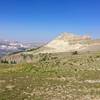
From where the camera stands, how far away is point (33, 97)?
91.1ft

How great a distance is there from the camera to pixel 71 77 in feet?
139

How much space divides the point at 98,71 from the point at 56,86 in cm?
1706

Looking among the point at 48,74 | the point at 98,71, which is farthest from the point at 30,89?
the point at 98,71

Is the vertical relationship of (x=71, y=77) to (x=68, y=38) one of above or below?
below

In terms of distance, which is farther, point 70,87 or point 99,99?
point 70,87

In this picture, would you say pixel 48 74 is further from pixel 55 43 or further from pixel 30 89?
pixel 55 43

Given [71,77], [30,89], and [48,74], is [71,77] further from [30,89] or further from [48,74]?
[30,89]

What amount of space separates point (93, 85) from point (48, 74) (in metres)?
13.2

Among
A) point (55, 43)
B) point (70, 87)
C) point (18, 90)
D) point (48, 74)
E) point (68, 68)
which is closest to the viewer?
point (18, 90)

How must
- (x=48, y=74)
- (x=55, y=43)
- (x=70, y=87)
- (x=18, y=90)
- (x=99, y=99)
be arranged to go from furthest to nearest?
(x=55, y=43) < (x=48, y=74) < (x=70, y=87) < (x=18, y=90) < (x=99, y=99)

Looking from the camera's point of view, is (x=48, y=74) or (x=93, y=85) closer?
(x=93, y=85)

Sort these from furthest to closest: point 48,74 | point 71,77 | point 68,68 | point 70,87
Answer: point 68,68
point 48,74
point 71,77
point 70,87

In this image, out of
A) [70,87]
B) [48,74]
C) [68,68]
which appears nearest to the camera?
[70,87]

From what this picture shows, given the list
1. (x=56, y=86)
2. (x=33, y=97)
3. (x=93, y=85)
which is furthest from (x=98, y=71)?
(x=33, y=97)
